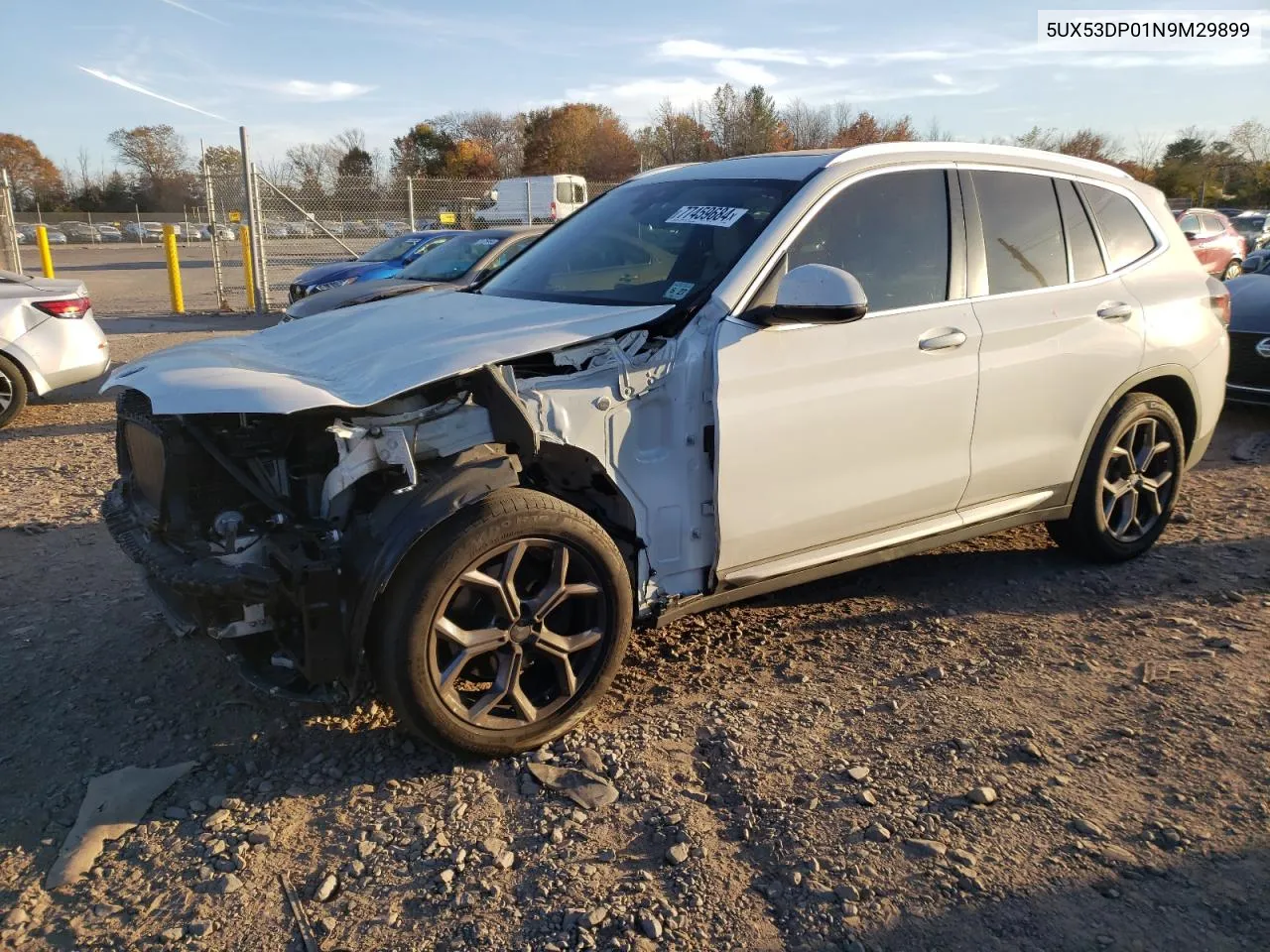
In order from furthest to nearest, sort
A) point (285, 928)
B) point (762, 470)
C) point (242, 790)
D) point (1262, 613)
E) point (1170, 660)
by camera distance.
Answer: point (1262, 613) → point (1170, 660) → point (762, 470) → point (242, 790) → point (285, 928)

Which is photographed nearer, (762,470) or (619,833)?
(619,833)

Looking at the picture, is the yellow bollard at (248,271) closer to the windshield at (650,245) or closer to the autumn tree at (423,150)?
the windshield at (650,245)

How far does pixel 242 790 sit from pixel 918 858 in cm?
201

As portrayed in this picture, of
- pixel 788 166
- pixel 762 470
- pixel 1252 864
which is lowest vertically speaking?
pixel 1252 864

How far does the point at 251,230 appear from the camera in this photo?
16.8 meters

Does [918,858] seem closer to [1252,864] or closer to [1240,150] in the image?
[1252,864]

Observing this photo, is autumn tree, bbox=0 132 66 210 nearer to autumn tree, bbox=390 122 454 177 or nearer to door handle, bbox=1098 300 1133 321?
autumn tree, bbox=390 122 454 177

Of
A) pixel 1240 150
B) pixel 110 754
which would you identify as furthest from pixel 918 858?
pixel 1240 150

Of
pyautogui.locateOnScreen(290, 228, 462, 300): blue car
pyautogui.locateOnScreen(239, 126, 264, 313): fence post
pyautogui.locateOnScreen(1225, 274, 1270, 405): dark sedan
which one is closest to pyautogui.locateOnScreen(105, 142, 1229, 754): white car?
pyautogui.locateOnScreen(1225, 274, 1270, 405): dark sedan

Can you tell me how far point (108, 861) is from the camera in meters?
2.59

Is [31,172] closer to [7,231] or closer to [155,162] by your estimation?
[155,162]

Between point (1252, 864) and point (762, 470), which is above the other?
point (762, 470)

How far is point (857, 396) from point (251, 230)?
52.1ft

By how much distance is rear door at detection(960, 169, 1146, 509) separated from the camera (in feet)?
12.7
